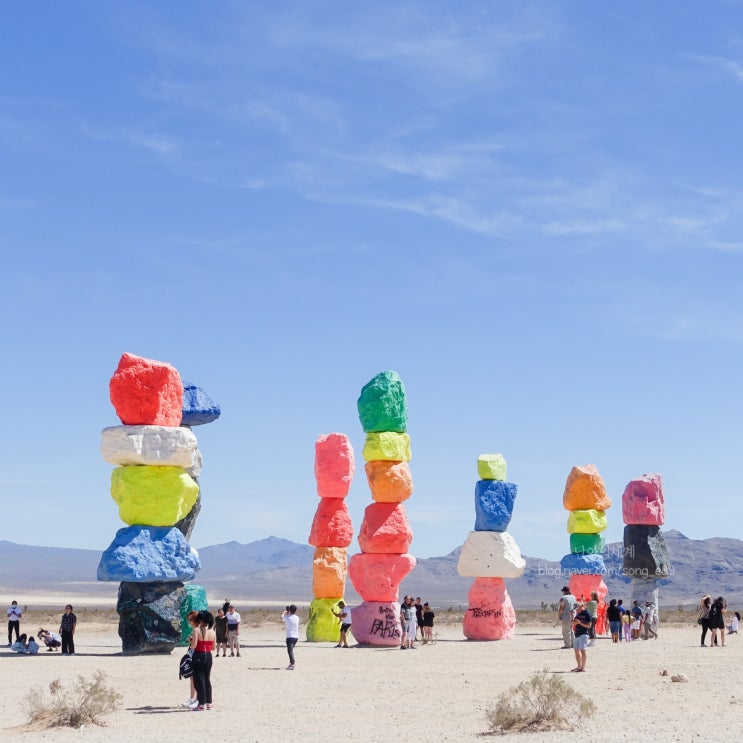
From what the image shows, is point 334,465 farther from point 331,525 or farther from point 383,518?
point 383,518

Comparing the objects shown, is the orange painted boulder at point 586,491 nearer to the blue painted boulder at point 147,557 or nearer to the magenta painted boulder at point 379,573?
the magenta painted boulder at point 379,573

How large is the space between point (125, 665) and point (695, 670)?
1012cm

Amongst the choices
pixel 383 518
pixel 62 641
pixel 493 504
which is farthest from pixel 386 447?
pixel 62 641

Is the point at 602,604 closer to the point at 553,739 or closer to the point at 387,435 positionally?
the point at 387,435

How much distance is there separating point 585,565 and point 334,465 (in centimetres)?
898

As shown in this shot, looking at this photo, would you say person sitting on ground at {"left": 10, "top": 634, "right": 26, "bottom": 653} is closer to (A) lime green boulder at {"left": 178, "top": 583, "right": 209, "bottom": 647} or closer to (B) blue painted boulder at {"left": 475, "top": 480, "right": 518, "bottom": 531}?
(A) lime green boulder at {"left": 178, "top": 583, "right": 209, "bottom": 647}

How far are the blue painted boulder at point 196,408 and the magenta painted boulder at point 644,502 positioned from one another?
13.4 metres

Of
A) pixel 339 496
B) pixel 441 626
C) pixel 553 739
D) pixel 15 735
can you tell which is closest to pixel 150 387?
pixel 339 496

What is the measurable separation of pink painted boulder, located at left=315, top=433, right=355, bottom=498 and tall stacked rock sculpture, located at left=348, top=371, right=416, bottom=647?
160 centimetres

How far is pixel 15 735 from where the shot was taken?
1327 centimetres

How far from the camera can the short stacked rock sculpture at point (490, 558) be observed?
2838 cm

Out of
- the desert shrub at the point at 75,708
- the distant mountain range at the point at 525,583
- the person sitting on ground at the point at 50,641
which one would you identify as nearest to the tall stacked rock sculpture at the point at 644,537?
the person sitting on ground at the point at 50,641

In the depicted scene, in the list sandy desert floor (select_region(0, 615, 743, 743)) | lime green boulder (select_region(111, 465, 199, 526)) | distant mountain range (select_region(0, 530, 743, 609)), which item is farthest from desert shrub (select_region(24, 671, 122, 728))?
distant mountain range (select_region(0, 530, 743, 609))

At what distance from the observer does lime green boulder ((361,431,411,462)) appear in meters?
27.0
